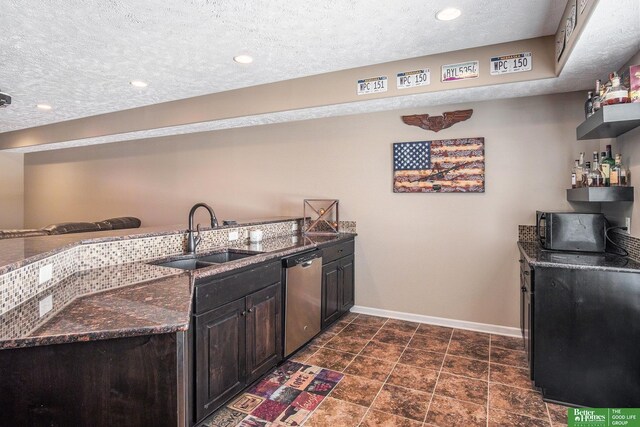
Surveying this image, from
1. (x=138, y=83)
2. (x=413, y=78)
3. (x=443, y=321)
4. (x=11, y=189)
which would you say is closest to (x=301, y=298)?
(x=443, y=321)

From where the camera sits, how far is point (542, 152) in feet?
10.6

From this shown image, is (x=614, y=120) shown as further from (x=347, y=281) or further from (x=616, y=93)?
(x=347, y=281)

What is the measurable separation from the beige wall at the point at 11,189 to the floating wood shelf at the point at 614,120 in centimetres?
886

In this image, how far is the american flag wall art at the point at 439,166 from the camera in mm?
3471

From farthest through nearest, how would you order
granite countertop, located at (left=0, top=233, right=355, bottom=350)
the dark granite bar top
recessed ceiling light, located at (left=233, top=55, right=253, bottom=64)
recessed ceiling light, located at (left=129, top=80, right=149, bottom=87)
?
recessed ceiling light, located at (left=129, top=80, right=149, bottom=87) → recessed ceiling light, located at (left=233, top=55, right=253, bottom=64) → the dark granite bar top → granite countertop, located at (left=0, top=233, right=355, bottom=350)

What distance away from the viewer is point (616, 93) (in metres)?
2.08

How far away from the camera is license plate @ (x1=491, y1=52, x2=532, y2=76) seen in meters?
2.80

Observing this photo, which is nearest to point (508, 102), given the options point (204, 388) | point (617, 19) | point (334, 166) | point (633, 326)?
point (617, 19)

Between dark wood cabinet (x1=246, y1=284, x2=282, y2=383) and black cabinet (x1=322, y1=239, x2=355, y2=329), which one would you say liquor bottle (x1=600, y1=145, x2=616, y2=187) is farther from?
dark wood cabinet (x1=246, y1=284, x2=282, y2=383)

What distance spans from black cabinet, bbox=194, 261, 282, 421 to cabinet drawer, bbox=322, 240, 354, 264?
0.81m

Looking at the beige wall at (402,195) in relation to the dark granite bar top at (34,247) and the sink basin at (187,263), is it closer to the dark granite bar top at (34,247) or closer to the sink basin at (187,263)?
the sink basin at (187,263)

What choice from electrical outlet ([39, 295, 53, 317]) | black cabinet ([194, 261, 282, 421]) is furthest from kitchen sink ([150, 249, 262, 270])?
electrical outlet ([39, 295, 53, 317])

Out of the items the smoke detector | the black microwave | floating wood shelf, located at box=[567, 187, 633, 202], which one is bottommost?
the black microwave
